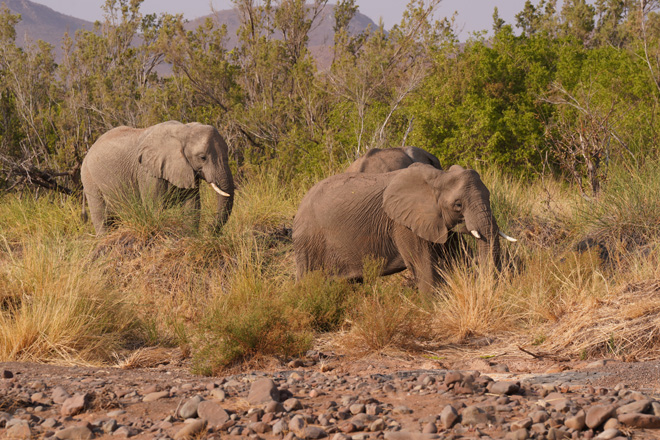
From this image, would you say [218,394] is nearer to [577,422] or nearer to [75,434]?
[75,434]

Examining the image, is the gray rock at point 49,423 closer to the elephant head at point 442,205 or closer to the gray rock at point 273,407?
the gray rock at point 273,407

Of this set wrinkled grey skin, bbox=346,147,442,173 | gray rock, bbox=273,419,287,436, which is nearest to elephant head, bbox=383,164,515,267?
wrinkled grey skin, bbox=346,147,442,173

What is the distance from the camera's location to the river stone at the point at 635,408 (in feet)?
12.5

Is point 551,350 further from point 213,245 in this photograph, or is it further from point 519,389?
point 213,245

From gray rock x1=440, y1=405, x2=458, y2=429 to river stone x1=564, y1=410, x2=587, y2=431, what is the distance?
0.52 metres

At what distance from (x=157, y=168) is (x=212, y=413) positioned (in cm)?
674

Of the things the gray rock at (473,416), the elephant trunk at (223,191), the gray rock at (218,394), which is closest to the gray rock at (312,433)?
the gray rock at (473,416)

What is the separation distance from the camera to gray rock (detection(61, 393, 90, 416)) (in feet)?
14.5

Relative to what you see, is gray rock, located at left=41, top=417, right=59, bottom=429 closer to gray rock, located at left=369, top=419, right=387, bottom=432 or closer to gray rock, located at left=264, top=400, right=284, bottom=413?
gray rock, located at left=264, top=400, right=284, bottom=413

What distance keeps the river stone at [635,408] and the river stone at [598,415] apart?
0.15ft

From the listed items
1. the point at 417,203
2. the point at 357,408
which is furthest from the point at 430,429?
the point at 417,203

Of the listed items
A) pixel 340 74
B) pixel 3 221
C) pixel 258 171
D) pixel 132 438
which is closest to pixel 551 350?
pixel 132 438

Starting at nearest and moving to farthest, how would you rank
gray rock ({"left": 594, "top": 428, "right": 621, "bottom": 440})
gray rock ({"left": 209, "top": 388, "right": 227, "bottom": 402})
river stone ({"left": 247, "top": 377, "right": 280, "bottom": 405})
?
gray rock ({"left": 594, "top": 428, "right": 621, "bottom": 440}) → river stone ({"left": 247, "top": 377, "right": 280, "bottom": 405}) → gray rock ({"left": 209, "top": 388, "right": 227, "bottom": 402})

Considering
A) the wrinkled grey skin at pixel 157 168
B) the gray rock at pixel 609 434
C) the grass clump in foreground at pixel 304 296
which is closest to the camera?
the gray rock at pixel 609 434
